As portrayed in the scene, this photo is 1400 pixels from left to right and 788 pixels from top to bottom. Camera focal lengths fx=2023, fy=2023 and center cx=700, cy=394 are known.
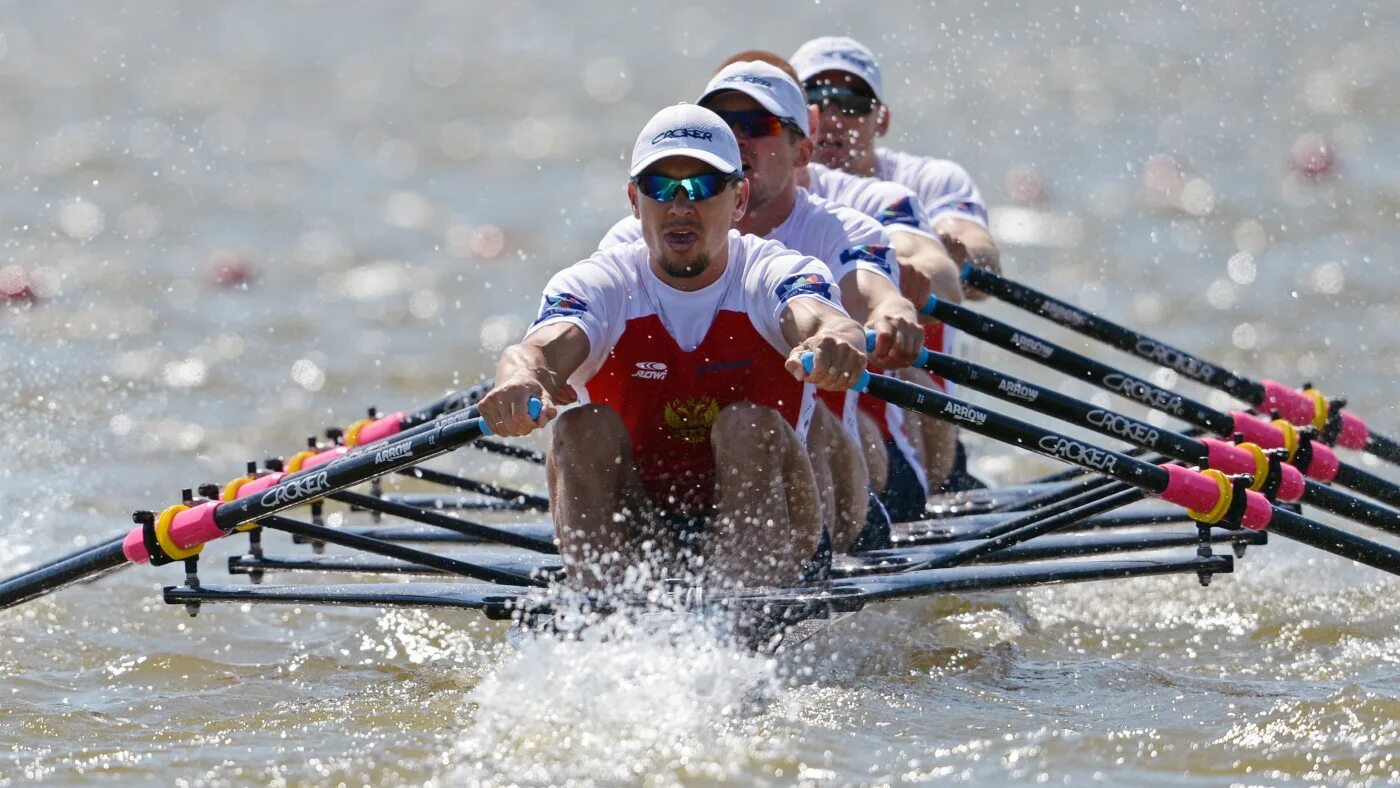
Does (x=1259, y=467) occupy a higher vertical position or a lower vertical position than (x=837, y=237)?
lower

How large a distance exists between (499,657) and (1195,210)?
432 inches

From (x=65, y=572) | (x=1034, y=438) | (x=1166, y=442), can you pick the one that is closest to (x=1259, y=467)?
(x=1166, y=442)

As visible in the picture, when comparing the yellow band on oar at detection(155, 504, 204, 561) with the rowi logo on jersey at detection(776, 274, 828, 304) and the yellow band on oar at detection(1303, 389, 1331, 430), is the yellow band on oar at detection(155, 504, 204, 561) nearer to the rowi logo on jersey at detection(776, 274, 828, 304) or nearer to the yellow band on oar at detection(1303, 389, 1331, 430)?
the rowi logo on jersey at detection(776, 274, 828, 304)

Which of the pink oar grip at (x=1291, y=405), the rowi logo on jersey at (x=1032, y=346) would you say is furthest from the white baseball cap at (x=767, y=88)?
the pink oar grip at (x=1291, y=405)

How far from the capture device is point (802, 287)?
5.76 metres

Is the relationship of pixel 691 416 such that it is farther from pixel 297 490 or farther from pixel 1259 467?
pixel 1259 467

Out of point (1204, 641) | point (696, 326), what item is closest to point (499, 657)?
point (696, 326)

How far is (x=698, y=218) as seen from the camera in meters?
5.67

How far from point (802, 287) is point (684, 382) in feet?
1.42

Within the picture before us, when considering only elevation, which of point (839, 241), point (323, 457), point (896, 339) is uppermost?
point (839, 241)

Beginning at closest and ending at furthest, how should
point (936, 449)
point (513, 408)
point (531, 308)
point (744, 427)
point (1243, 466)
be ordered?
point (513, 408) → point (744, 427) → point (1243, 466) → point (936, 449) → point (531, 308)

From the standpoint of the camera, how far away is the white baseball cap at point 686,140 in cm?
564

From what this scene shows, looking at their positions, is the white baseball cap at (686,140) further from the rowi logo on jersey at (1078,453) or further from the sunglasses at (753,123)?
the rowi logo on jersey at (1078,453)

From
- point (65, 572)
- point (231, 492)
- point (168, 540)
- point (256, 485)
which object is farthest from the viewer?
point (231, 492)
